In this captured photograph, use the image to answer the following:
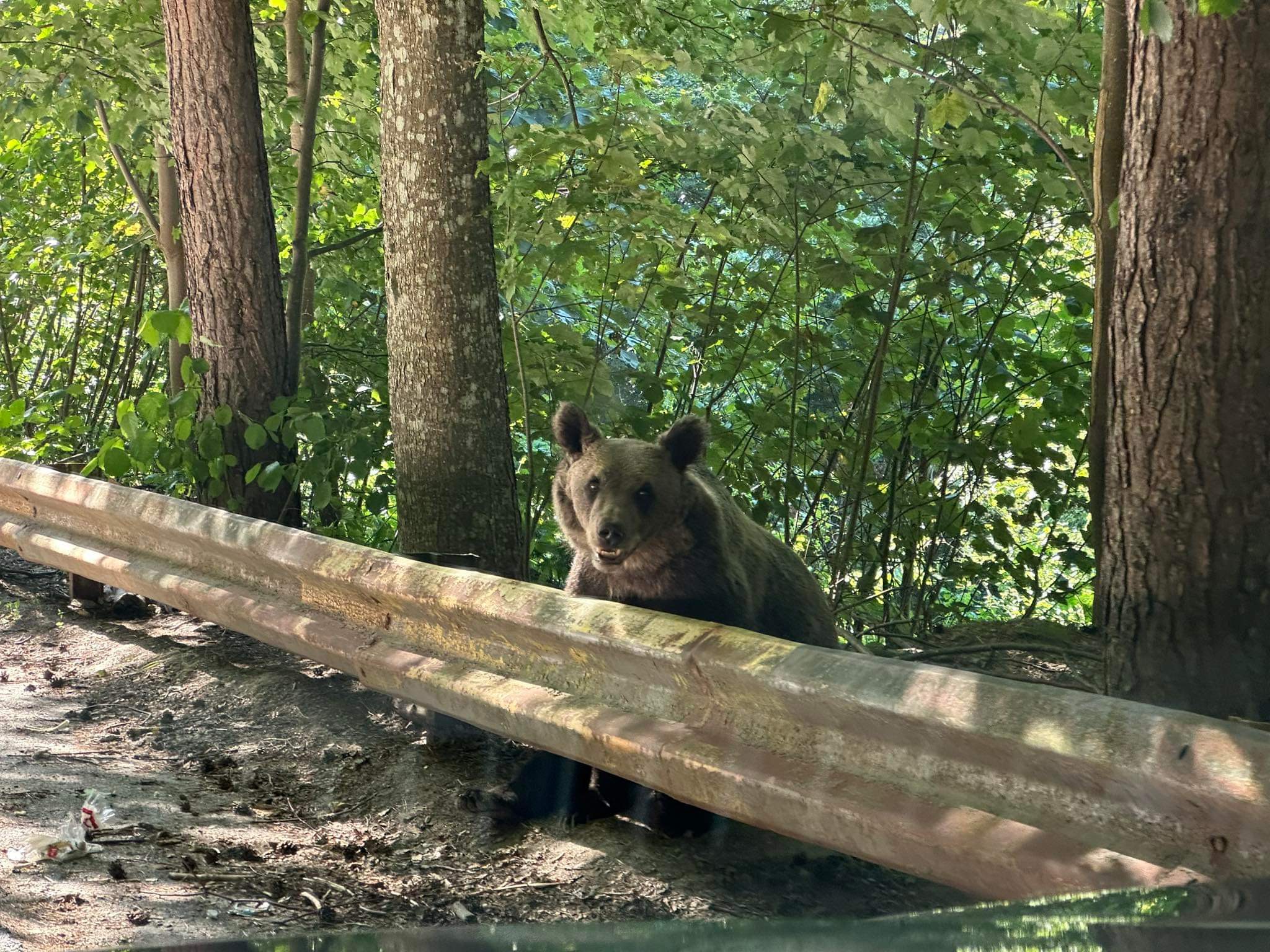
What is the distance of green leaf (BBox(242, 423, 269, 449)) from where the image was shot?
265 inches

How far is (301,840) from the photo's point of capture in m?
3.70

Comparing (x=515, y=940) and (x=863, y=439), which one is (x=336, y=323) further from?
(x=515, y=940)

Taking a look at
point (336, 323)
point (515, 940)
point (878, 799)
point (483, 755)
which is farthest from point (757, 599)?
point (336, 323)

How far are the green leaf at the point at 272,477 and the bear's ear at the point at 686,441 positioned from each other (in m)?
2.40

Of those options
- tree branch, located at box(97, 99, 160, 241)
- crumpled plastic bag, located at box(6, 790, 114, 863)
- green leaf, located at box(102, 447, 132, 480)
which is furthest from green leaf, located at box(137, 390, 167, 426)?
crumpled plastic bag, located at box(6, 790, 114, 863)

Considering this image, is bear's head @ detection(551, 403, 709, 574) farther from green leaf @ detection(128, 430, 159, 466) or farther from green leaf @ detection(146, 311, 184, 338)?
green leaf @ detection(128, 430, 159, 466)

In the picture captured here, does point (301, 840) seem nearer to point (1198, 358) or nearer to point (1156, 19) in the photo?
point (1198, 358)

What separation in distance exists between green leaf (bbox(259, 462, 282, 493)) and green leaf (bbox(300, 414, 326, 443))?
0.24 metres

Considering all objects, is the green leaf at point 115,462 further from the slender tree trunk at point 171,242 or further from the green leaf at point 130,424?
the slender tree trunk at point 171,242

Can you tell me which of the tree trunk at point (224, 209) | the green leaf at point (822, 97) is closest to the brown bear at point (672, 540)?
the green leaf at point (822, 97)

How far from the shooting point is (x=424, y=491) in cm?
593

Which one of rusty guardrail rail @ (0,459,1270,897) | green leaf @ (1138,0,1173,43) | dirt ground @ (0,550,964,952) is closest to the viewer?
rusty guardrail rail @ (0,459,1270,897)

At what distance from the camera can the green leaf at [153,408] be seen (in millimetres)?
6746

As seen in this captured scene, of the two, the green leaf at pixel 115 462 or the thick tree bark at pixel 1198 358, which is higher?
the thick tree bark at pixel 1198 358
